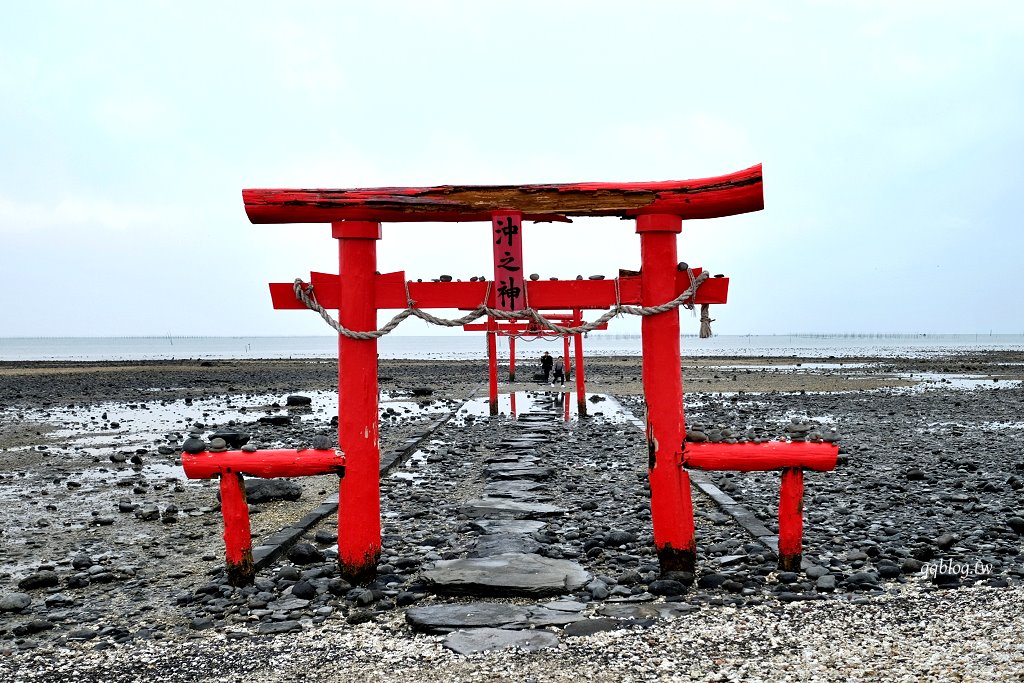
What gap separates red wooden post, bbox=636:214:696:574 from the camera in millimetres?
5266

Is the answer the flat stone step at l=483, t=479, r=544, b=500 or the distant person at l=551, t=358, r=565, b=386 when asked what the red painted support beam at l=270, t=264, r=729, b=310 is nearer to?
the flat stone step at l=483, t=479, r=544, b=500

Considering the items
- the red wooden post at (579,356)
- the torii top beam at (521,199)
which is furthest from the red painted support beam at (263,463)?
the red wooden post at (579,356)

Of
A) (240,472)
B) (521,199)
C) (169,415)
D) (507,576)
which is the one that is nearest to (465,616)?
(507,576)

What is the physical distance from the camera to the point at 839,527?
688 cm

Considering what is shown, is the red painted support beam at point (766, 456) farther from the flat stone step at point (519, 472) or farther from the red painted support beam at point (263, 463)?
the flat stone step at point (519, 472)

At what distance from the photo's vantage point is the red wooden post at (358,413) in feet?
17.3

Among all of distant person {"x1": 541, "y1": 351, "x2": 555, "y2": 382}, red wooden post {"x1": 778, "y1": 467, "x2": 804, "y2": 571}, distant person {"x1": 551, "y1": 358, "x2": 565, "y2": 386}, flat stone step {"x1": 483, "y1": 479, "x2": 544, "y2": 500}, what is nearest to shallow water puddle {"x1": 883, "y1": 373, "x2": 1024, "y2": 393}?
distant person {"x1": 551, "y1": 358, "x2": 565, "y2": 386}

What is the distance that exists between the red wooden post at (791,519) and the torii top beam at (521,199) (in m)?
2.04

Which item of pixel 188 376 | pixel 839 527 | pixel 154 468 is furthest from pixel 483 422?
pixel 188 376

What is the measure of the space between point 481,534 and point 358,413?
204cm

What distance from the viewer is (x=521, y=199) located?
530cm

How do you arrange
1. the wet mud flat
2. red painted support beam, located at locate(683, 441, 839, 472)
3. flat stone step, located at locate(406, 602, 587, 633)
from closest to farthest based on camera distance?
flat stone step, located at locate(406, 602, 587, 633), the wet mud flat, red painted support beam, located at locate(683, 441, 839, 472)

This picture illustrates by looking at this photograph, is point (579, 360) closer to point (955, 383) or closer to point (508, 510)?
point (508, 510)

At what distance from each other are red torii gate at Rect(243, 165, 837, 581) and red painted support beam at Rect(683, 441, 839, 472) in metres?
0.05
